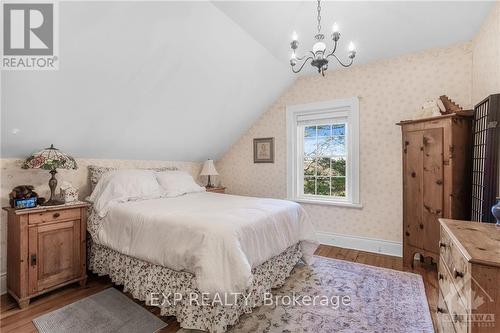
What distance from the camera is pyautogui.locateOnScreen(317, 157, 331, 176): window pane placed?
145 inches

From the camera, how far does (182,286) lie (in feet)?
5.86

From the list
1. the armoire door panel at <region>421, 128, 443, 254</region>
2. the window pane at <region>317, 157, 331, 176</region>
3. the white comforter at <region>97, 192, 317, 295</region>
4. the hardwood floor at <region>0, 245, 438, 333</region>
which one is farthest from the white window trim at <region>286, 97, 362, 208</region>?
the white comforter at <region>97, 192, 317, 295</region>

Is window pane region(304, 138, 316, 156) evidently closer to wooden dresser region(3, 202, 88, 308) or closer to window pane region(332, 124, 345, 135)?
window pane region(332, 124, 345, 135)

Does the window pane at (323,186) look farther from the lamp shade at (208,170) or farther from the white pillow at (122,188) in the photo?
the white pillow at (122,188)

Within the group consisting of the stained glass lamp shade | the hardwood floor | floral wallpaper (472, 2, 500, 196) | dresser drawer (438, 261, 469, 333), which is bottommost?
the hardwood floor

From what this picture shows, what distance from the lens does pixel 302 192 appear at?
3889 millimetres

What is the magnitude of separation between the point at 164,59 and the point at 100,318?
2.29m

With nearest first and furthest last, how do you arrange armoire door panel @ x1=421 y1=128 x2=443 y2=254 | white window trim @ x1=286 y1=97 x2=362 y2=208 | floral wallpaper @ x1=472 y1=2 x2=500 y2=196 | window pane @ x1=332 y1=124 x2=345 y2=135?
floral wallpaper @ x1=472 y1=2 x2=500 y2=196 → armoire door panel @ x1=421 y1=128 x2=443 y2=254 → white window trim @ x1=286 y1=97 x2=362 y2=208 → window pane @ x1=332 y1=124 x2=345 y2=135

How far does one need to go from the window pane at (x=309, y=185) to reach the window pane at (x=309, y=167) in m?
0.08

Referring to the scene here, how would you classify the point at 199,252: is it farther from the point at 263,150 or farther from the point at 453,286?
the point at 263,150

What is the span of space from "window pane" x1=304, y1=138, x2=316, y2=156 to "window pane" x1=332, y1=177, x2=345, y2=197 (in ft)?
1.72

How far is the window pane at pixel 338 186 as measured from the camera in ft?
11.7

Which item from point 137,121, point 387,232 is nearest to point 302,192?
point 387,232

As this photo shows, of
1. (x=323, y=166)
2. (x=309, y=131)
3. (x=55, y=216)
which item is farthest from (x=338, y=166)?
(x=55, y=216)
